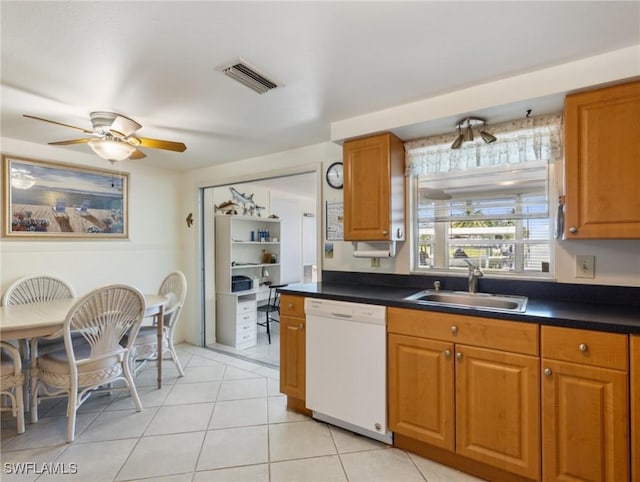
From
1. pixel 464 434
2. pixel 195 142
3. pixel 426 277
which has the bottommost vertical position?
pixel 464 434

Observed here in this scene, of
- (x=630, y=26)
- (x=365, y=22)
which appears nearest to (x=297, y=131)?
(x=365, y=22)

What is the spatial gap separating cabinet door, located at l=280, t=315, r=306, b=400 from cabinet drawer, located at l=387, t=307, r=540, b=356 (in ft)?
2.34

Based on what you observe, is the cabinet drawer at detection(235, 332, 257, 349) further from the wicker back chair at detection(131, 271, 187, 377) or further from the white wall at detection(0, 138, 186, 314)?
the white wall at detection(0, 138, 186, 314)

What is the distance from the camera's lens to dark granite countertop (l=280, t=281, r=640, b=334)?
1.44m

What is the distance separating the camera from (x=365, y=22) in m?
1.38

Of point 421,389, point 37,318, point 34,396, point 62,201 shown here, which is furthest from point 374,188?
point 62,201

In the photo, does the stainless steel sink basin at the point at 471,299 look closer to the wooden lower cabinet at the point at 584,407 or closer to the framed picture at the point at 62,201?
the wooden lower cabinet at the point at 584,407

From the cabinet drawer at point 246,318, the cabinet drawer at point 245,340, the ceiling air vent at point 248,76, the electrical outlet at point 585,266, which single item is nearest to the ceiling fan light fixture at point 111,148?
the ceiling air vent at point 248,76

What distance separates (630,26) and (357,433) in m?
2.54

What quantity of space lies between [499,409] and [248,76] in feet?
7.17

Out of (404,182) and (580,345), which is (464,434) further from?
(404,182)

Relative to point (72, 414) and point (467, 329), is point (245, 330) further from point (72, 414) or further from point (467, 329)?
point (467, 329)

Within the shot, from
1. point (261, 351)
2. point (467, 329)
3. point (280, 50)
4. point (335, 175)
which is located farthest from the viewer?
point (261, 351)

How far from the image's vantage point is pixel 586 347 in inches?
57.0
